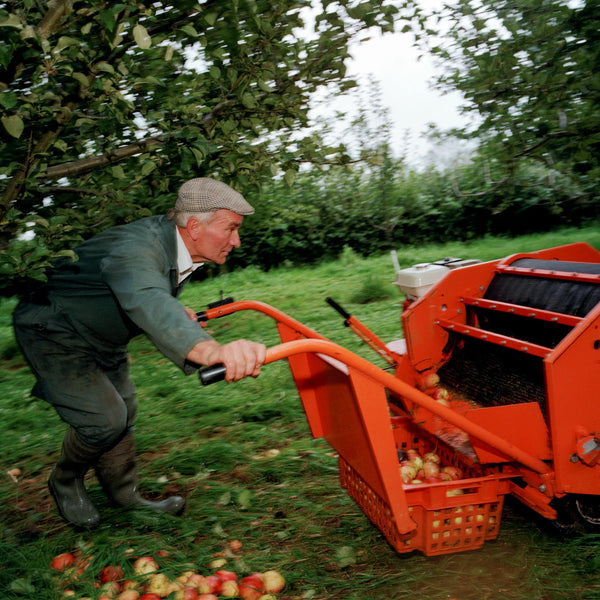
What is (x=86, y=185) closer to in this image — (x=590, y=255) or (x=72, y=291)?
(x=72, y=291)

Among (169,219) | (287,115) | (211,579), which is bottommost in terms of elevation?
(211,579)

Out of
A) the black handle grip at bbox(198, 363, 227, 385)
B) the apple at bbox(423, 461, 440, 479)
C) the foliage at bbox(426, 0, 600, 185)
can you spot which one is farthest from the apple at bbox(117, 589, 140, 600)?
the foliage at bbox(426, 0, 600, 185)

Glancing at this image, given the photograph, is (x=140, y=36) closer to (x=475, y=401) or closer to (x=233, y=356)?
(x=233, y=356)

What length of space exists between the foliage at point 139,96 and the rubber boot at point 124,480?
4.09 feet

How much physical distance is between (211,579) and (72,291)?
141 cm

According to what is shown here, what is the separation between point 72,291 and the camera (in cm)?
258

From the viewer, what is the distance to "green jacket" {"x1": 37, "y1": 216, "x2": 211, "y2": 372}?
6.19 ft

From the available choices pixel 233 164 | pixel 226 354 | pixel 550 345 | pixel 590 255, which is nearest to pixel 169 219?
pixel 233 164

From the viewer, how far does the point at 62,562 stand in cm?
255

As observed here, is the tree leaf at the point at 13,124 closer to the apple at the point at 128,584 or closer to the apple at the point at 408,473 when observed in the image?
the apple at the point at 128,584

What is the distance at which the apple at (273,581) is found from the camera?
240cm

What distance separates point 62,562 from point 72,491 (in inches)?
17.0

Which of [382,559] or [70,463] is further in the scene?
[70,463]

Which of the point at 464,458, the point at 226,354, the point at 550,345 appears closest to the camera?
the point at 226,354
